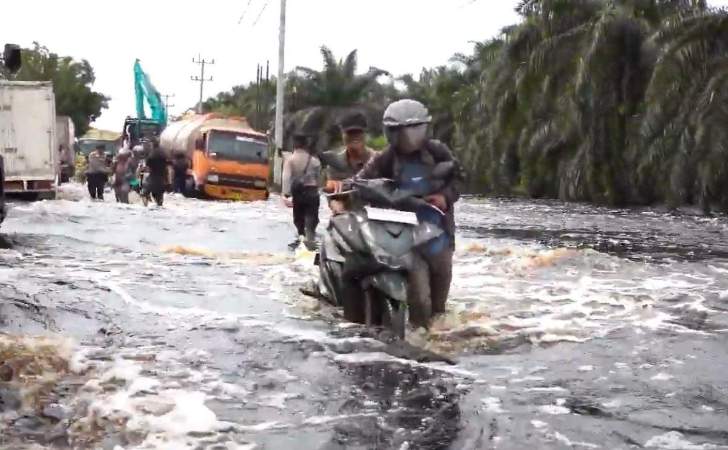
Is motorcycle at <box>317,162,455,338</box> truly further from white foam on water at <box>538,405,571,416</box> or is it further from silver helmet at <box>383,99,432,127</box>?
white foam on water at <box>538,405,571,416</box>

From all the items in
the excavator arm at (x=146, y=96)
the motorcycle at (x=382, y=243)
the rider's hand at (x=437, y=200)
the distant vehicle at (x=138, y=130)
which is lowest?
the motorcycle at (x=382, y=243)

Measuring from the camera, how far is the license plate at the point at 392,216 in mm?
5535

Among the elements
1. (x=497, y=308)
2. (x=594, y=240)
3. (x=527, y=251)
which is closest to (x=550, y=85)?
(x=594, y=240)

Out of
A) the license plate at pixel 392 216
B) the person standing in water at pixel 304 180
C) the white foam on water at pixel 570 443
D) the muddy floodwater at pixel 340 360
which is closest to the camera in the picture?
the white foam on water at pixel 570 443

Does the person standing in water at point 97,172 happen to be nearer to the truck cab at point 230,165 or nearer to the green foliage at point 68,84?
the truck cab at point 230,165

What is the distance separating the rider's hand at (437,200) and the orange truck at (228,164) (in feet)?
80.2

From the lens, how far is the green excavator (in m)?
42.6

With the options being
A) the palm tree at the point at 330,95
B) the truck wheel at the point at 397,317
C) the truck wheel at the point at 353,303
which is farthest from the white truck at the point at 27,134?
the palm tree at the point at 330,95

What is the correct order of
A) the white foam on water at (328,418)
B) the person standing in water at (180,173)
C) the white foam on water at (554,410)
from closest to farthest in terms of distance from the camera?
the white foam on water at (328,418)
the white foam on water at (554,410)
the person standing in water at (180,173)

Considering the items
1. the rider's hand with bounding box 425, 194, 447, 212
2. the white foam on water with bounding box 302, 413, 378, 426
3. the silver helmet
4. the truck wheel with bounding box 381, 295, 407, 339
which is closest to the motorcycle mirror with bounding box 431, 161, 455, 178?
the rider's hand with bounding box 425, 194, 447, 212

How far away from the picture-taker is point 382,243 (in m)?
5.60

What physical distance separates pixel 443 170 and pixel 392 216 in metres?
0.58

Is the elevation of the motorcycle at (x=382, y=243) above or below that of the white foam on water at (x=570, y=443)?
above

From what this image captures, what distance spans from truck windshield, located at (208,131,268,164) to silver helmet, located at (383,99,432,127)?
24669mm
